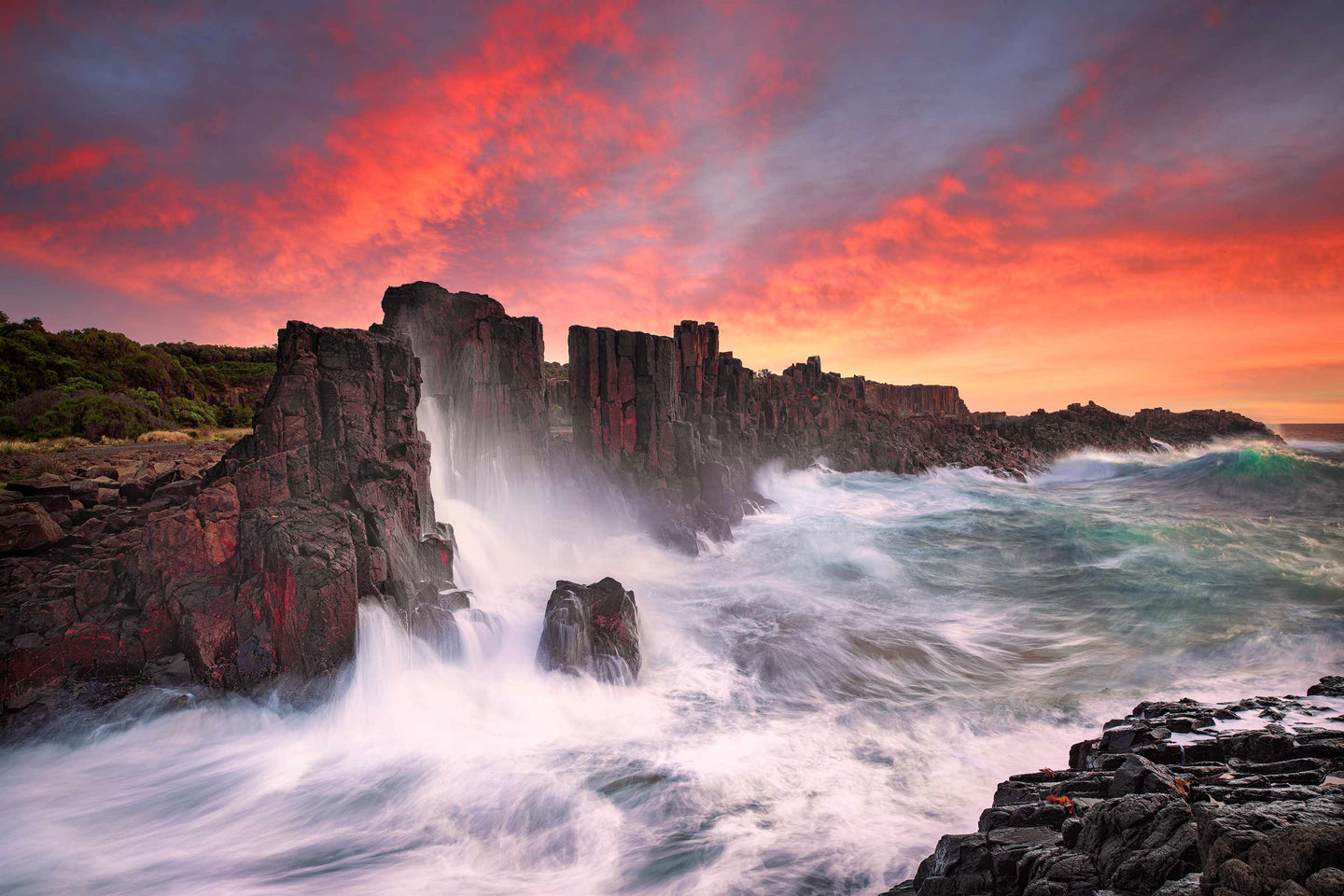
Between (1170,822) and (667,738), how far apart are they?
→ 6.51 m

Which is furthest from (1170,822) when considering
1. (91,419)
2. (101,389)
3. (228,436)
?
(101,389)

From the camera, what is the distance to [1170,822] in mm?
3488

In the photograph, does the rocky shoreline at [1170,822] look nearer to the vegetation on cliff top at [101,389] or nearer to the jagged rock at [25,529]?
the jagged rock at [25,529]

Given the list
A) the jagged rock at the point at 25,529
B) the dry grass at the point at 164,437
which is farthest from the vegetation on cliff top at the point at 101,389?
the jagged rock at the point at 25,529

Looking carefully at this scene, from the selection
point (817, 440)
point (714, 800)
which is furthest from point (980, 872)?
point (817, 440)

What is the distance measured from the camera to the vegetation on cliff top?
68.4ft

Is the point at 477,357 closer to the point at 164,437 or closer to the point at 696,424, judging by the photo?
the point at 164,437

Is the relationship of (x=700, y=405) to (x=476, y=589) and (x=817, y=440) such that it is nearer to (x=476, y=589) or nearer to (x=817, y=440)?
(x=817, y=440)

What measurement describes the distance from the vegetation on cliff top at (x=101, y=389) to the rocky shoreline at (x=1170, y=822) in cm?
2901

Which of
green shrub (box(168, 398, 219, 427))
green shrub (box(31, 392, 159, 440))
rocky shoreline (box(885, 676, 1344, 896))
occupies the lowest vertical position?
rocky shoreline (box(885, 676, 1344, 896))

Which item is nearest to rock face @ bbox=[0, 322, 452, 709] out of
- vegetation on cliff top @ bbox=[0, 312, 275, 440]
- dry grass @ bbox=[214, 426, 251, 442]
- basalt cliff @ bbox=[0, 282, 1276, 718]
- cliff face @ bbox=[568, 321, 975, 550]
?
basalt cliff @ bbox=[0, 282, 1276, 718]

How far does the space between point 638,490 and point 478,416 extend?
296 inches

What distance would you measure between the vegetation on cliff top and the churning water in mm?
16374

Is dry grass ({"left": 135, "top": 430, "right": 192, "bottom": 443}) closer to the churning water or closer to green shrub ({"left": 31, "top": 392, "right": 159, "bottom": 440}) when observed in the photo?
green shrub ({"left": 31, "top": 392, "right": 159, "bottom": 440})
